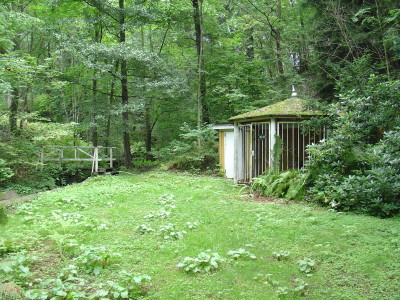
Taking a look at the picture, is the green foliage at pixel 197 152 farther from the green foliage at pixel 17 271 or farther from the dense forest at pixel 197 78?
the green foliage at pixel 17 271

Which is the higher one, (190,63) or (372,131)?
(190,63)

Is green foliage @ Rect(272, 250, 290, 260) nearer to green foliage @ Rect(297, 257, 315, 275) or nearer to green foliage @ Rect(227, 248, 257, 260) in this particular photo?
green foliage @ Rect(297, 257, 315, 275)

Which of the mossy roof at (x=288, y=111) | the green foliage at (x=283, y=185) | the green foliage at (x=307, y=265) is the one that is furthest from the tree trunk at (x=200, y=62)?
the green foliage at (x=307, y=265)

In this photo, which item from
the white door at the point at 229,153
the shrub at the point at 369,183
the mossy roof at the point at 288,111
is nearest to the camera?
the shrub at the point at 369,183

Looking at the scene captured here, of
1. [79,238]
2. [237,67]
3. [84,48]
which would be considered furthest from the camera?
[237,67]

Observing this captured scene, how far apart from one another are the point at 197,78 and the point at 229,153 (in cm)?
535

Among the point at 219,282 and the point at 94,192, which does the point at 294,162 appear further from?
the point at 219,282

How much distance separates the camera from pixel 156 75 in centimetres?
1409

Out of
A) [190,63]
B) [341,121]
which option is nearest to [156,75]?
A: [190,63]

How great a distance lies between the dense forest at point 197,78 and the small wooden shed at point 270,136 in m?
1.13

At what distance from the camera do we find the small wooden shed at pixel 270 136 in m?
8.77

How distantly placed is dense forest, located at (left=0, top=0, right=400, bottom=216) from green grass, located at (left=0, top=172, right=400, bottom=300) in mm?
1258

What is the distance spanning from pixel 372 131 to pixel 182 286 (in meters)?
5.98

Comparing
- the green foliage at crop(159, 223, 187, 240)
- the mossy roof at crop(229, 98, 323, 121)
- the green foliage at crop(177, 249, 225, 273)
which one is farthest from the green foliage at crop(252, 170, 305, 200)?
the green foliage at crop(177, 249, 225, 273)
